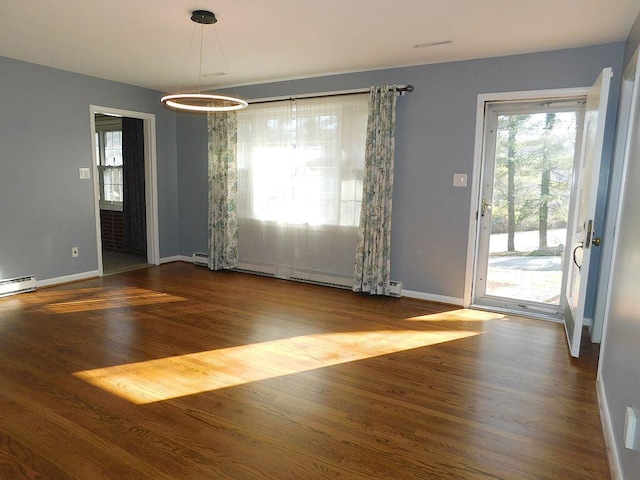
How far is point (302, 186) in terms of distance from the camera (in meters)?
5.33

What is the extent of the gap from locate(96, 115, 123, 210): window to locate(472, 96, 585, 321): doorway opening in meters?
6.00

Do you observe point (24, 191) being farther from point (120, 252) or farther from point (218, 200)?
point (120, 252)

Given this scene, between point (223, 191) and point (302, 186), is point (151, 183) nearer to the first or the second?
point (223, 191)

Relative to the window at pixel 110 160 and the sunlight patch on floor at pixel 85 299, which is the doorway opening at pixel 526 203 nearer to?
the sunlight patch on floor at pixel 85 299

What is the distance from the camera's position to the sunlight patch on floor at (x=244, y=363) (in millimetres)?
2695

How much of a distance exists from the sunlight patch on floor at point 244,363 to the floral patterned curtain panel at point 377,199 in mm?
1182

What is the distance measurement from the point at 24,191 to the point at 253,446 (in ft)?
13.9

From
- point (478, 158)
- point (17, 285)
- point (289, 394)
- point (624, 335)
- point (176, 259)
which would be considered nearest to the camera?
point (624, 335)

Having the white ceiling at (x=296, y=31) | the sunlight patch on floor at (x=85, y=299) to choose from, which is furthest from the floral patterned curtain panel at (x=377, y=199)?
the sunlight patch on floor at (x=85, y=299)

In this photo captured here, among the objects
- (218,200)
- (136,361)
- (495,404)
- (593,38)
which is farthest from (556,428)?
(218,200)

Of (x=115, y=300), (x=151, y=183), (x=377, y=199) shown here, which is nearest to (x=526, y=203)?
(x=377, y=199)

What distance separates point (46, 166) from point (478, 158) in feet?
15.8

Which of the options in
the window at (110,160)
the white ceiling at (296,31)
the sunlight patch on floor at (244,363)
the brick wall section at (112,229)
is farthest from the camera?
the brick wall section at (112,229)

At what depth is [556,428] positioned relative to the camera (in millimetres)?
2303
